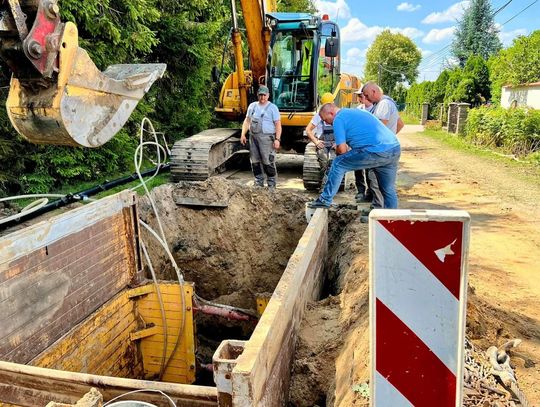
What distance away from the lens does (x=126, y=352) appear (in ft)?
14.5

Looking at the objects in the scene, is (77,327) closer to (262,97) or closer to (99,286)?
(99,286)

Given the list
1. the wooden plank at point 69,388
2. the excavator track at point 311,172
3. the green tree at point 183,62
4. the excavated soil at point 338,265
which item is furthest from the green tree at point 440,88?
the wooden plank at point 69,388

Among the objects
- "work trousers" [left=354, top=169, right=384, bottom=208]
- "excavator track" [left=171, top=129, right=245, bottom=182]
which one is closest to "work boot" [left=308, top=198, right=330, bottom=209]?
"work trousers" [left=354, top=169, right=384, bottom=208]

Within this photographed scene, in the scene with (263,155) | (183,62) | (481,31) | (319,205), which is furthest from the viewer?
(481,31)

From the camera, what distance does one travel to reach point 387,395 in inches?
59.4

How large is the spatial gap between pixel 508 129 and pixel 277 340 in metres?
14.5

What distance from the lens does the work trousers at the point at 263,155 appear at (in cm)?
816

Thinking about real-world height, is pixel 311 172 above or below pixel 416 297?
below

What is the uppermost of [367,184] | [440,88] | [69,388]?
[440,88]

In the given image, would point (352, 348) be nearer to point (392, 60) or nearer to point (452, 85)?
point (452, 85)

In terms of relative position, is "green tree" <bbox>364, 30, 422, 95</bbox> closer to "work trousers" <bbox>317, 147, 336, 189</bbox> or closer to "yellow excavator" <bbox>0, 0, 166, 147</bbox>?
"work trousers" <bbox>317, 147, 336, 189</bbox>

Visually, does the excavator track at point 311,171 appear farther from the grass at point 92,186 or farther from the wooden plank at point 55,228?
the wooden plank at point 55,228

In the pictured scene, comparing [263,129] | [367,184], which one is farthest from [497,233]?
[263,129]

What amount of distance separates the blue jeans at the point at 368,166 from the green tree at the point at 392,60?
5629cm
